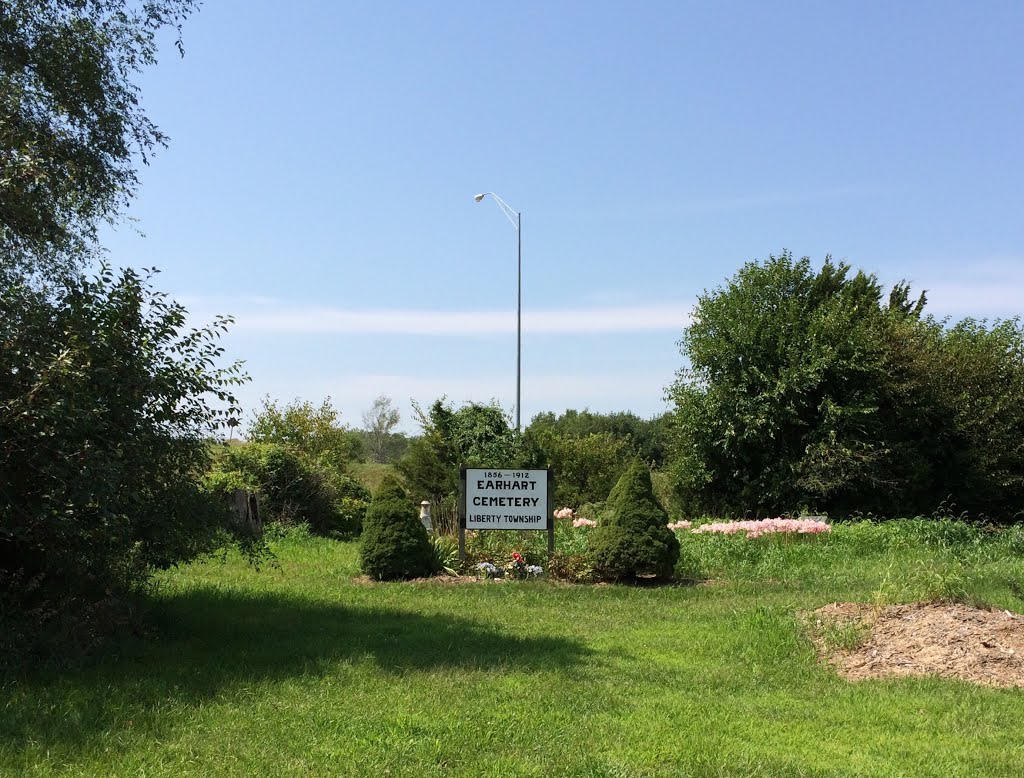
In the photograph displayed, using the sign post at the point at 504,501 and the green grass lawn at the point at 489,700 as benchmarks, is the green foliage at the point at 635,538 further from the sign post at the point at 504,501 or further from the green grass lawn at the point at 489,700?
the green grass lawn at the point at 489,700

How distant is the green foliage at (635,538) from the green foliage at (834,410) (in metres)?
9.67

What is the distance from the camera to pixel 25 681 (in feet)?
18.9

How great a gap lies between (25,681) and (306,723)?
210 cm

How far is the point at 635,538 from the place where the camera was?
38.4ft

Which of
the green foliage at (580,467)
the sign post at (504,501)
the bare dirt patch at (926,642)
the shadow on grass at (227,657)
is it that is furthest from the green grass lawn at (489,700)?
the green foliage at (580,467)

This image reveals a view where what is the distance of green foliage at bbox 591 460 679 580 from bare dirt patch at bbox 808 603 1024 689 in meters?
3.60

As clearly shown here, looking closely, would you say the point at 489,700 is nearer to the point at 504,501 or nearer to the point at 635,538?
the point at 635,538

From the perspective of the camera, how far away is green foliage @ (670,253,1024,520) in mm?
20828

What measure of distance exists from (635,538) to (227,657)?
625cm

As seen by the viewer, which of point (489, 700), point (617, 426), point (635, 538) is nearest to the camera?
point (489, 700)

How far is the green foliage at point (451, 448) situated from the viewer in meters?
19.7

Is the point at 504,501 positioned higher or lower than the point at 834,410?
lower

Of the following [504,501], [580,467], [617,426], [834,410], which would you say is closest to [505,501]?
[504,501]

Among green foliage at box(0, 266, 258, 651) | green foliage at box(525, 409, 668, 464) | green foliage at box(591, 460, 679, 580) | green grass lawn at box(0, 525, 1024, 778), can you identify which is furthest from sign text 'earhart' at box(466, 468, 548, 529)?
green foliage at box(525, 409, 668, 464)
